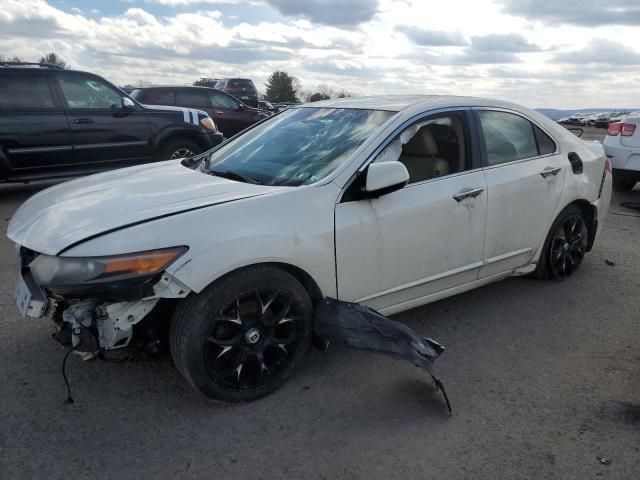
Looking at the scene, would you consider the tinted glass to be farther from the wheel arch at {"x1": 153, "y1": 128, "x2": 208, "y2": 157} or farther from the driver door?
the wheel arch at {"x1": 153, "y1": 128, "x2": 208, "y2": 157}

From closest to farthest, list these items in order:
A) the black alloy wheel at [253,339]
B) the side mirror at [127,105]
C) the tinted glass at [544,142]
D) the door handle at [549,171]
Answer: the black alloy wheel at [253,339], the door handle at [549,171], the tinted glass at [544,142], the side mirror at [127,105]

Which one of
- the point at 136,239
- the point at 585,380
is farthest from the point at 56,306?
the point at 585,380

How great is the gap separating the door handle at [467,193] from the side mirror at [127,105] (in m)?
6.16

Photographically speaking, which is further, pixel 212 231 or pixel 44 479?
pixel 212 231

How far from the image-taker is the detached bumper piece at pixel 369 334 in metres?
2.88

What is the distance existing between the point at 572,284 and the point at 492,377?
6.06 ft

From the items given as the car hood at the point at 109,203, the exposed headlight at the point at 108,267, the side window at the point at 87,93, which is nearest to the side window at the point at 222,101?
the side window at the point at 87,93

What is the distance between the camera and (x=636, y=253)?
544 centimetres

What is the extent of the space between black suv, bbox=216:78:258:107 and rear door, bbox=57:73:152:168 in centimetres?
1349

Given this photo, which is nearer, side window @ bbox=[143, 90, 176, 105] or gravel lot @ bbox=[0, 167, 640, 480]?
gravel lot @ bbox=[0, 167, 640, 480]

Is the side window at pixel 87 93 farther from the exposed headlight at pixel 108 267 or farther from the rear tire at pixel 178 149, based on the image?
the exposed headlight at pixel 108 267

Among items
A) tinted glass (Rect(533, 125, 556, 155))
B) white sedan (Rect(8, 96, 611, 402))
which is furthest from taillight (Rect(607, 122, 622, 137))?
tinted glass (Rect(533, 125, 556, 155))

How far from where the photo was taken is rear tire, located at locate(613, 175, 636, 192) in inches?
336

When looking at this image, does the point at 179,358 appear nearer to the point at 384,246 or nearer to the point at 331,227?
the point at 331,227
